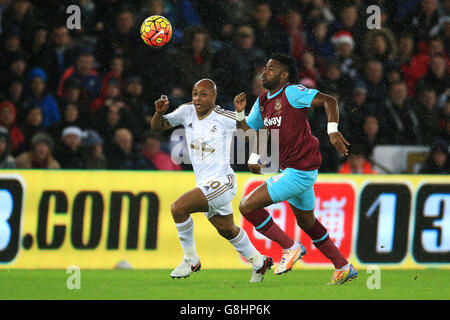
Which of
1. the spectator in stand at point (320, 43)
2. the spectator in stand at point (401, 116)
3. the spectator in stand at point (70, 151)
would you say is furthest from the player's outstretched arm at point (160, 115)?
the spectator in stand at point (320, 43)

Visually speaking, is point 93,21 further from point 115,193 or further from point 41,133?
point 115,193

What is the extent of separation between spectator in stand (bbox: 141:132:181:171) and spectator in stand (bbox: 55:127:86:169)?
2.53 feet

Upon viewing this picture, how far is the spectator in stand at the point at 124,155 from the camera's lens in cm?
1023

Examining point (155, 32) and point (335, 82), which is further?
point (335, 82)

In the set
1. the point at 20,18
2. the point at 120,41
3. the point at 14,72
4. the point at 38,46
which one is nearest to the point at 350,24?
the point at 120,41

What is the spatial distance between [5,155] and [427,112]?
5717 mm

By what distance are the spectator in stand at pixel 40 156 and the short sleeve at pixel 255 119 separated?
292 cm

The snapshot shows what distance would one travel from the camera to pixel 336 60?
11992 mm

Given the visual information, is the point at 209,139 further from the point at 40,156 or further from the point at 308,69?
the point at 308,69

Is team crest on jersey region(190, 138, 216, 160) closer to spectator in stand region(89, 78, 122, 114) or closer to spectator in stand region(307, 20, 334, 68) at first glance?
spectator in stand region(89, 78, 122, 114)

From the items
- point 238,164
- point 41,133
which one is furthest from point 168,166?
point 41,133

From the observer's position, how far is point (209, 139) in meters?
8.24

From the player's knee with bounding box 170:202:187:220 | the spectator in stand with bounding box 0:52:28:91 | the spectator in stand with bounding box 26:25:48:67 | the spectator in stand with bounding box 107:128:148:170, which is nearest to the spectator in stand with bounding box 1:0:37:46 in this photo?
the spectator in stand with bounding box 26:25:48:67

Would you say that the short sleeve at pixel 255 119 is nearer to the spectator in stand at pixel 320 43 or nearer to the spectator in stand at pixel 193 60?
the spectator in stand at pixel 193 60
